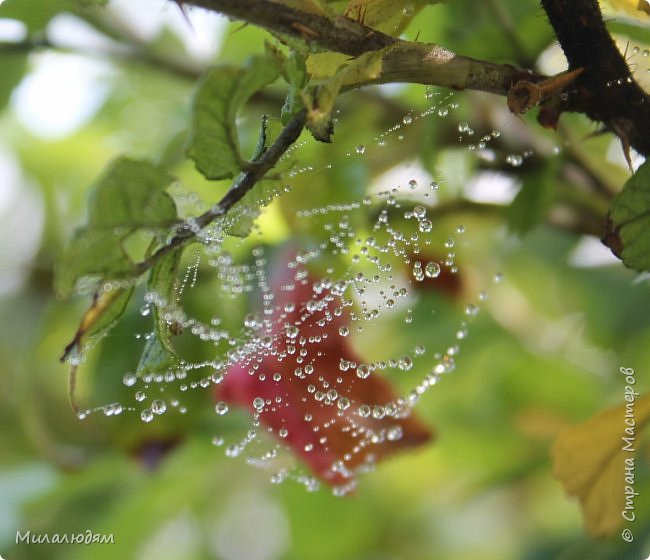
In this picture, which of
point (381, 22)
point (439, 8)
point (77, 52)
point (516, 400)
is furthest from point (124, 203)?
point (516, 400)

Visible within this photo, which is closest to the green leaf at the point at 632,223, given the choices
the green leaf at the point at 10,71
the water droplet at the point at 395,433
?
the water droplet at the point at 395,433

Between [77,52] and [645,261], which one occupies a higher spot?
[77,52]

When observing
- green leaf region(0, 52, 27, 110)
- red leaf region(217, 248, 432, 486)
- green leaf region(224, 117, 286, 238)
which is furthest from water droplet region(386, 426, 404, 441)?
green leaf region(0, 52, 27, 110)

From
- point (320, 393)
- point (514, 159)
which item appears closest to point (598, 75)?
point (514, 159)

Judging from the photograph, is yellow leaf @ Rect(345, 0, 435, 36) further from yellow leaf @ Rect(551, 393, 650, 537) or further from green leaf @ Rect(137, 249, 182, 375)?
A: yellow leaf @ Rect(551, 393, 650, 537)

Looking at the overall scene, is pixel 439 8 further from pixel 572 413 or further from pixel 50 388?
pixel 50 388

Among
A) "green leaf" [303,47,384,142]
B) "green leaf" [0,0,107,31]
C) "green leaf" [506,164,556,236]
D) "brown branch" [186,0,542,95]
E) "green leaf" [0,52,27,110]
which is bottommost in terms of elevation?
"green leaf" [303,47,384,142]

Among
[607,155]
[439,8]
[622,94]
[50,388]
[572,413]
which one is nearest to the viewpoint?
[622,94]
